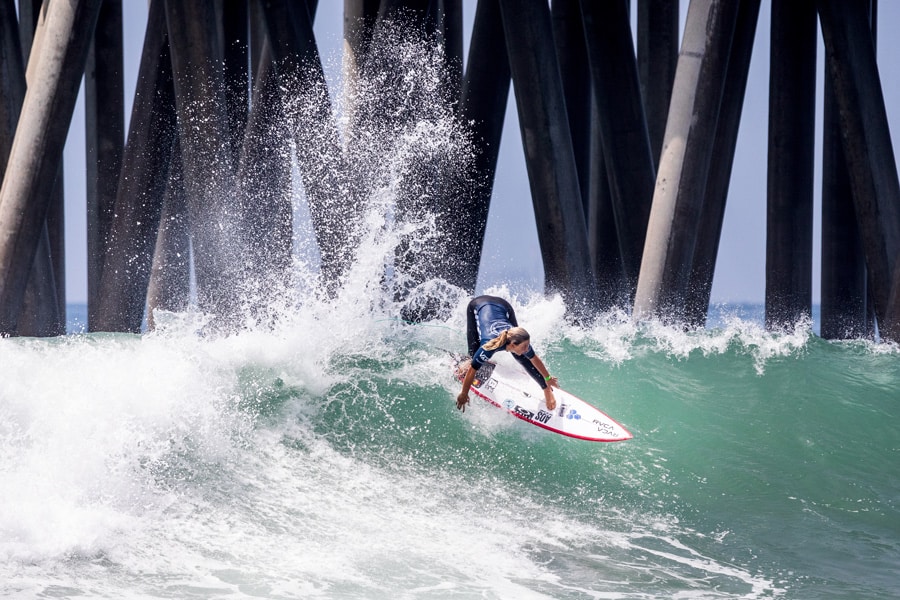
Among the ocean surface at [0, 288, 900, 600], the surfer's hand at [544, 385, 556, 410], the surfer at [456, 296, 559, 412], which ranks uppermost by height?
the surfer at [456, 296, 559, 412]

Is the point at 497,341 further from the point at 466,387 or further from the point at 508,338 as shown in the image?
the point at 466,387

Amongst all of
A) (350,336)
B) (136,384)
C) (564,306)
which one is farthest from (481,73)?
(136,384)

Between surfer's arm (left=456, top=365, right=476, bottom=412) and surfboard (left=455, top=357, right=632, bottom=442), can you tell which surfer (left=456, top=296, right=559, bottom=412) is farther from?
surfboard (left=455, top=357, right=632, bottom=442)

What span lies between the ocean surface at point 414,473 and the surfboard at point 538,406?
16cm

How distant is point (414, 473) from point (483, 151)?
281 inches

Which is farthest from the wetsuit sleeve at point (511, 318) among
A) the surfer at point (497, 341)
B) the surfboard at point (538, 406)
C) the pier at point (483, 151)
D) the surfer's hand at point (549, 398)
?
the pier at point (483, 151)

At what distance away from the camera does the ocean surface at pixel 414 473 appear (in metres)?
5.56

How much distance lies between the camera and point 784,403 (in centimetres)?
870

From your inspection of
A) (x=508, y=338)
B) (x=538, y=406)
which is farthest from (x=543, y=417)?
(x=508, y=338)

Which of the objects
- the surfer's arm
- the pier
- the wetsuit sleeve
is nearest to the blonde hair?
the surfer's arm

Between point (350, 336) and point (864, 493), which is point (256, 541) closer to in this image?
point (350, 336)

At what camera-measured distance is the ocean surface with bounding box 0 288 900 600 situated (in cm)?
556

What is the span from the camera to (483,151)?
13.3m

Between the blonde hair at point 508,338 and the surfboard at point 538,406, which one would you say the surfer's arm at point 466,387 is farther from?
the surfboard at point 538,406
